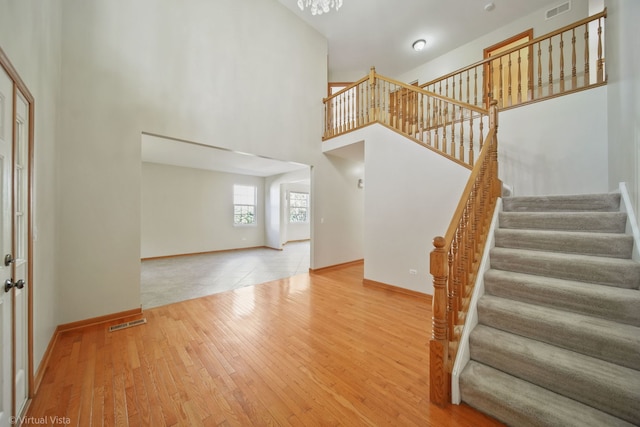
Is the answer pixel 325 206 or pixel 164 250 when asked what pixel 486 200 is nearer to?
pixel 325 206

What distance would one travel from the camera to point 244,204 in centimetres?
846

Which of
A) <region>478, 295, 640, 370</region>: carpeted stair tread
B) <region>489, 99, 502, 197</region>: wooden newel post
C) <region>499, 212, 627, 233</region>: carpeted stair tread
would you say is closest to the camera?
<region>478, 295, 640, 370</region>: carpeted stair tread

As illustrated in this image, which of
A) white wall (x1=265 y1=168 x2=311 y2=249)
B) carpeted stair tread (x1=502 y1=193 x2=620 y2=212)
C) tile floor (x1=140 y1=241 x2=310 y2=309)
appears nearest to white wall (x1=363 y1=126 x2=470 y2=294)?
carpeted stair tread (x1=502 y1=193 x2=620 y2=212)

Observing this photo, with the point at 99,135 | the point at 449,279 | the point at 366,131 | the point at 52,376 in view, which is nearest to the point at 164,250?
the point at 99,135

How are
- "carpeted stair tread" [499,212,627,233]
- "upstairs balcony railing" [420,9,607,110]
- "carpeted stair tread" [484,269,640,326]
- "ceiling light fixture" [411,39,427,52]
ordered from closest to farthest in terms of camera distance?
"carpeted stair tread" [484,269,640,326], "carpeted stair tread" [499,212,627,233], "upstairs balcony railing" [420,9,607,110], "ceiling light fixture" [411,39,427,52]

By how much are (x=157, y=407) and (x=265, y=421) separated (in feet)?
2.54

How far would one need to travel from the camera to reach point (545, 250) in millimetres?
2084

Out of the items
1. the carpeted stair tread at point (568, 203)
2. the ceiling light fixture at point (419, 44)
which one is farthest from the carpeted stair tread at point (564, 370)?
the ceiling light fixture at point (419, 44)

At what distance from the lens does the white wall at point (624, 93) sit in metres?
1.89

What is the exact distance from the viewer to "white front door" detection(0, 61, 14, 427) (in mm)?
1271

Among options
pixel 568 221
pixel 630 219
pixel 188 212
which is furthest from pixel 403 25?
pixel 188 212

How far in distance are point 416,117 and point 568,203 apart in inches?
94.5

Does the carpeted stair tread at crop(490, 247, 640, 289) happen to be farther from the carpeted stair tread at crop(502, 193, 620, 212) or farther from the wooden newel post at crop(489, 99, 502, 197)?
the wooden newel post at crop(489, 99, 502, 197)

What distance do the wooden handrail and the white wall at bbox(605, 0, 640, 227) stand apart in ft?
3.36
